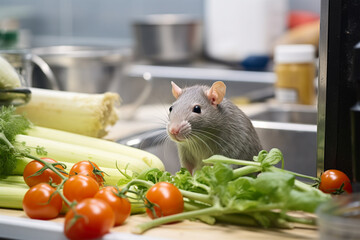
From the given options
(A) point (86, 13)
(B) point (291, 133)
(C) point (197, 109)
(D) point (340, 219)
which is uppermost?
(A) point (86, 13)

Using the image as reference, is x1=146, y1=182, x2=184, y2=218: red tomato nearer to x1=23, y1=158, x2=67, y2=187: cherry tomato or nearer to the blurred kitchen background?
x1=23, y1=158, x2=67, y2=187: cherry tomato

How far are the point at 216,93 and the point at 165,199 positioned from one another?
30cm

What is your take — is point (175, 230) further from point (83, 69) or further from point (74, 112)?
point (83, 69)

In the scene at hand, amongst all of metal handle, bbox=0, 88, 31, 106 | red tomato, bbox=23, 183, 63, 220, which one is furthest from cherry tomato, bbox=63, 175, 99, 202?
metal handle, bbox=0, 88, 31, 106

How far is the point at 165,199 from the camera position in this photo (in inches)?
49.6

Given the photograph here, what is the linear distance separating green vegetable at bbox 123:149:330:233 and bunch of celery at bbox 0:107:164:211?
22 centimetres

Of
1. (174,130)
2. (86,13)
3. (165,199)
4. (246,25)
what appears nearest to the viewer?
(165,199)

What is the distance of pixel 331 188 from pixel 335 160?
129 mm

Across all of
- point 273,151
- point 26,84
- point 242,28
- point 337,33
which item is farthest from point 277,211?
point 242,28

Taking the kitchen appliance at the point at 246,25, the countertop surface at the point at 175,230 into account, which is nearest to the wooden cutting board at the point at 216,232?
the countertop surface at the point at 175,230

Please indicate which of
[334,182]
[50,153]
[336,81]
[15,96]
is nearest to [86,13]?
[15,96]

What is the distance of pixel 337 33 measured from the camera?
146 cm

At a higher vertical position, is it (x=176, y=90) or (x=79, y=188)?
(x=176, y=90)

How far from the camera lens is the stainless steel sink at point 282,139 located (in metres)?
1.55
